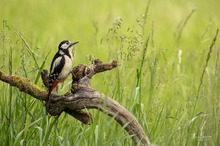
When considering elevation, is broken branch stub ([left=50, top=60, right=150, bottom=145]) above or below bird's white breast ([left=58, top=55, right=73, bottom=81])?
below

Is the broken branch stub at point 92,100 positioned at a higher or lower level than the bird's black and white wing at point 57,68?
lower

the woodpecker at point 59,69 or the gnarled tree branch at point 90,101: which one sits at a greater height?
the woodpecker at point 59,69

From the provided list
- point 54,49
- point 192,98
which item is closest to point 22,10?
point 54,49

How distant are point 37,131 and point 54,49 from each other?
418 centimetres

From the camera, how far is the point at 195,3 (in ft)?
37.6

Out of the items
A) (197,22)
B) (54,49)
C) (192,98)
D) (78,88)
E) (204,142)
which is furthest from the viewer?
(197,22)

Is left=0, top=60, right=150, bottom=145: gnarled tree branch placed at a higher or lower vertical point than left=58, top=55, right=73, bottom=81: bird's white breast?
lower

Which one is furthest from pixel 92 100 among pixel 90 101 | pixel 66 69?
pixel 66 69

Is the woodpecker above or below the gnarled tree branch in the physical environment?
above

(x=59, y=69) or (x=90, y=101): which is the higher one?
(x=59, y=69)

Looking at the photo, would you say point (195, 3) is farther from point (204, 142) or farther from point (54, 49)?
point (204, 142)

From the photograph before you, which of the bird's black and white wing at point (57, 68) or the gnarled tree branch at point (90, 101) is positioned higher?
the bird's black and white wing at point (57, 68)

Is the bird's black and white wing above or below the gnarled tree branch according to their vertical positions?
above

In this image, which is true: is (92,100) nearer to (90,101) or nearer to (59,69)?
(90,101)
